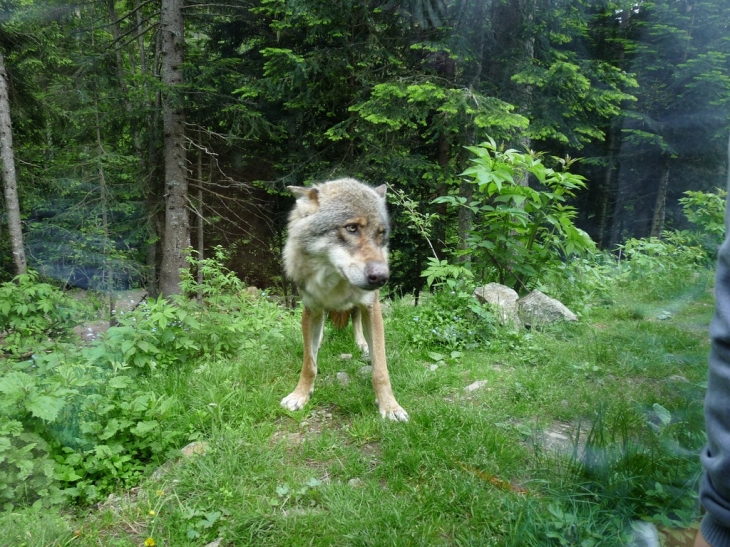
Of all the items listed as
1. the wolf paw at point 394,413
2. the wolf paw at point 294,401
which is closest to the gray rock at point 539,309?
the wolf paw at point 394,413

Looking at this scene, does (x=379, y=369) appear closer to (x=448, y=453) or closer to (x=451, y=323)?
(x=448, y=453)

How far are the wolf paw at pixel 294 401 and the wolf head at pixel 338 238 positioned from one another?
0.80 meters

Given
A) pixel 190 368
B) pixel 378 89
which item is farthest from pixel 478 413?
pixel 378 89

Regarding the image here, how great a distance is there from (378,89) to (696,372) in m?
4.76

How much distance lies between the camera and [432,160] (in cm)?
551

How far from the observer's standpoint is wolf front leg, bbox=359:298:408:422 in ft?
11.0

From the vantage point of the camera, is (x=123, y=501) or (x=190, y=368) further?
(x=190, y=368)

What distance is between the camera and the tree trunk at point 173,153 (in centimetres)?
971

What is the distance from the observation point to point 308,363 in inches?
145

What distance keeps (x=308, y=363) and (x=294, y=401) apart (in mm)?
317

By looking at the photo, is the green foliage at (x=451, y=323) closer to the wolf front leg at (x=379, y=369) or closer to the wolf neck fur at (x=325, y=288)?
the wolf front leg at (x=379, y=369)

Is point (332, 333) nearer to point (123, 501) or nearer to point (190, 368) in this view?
point (190, 368)

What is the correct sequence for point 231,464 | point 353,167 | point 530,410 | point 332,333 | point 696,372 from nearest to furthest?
1. point 696,372
2. point 231,464
3. point 530,410
4. point 332,333
5. point 353,167

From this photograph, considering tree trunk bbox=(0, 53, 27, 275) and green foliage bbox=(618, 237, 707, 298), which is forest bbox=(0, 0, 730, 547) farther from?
tree trunk bbox=(0, 53, 27, 275)
